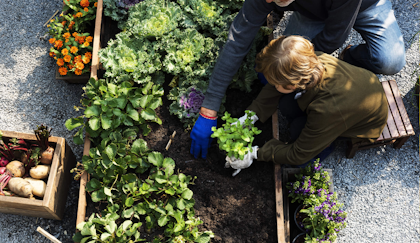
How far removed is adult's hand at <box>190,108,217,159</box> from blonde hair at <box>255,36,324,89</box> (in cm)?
64

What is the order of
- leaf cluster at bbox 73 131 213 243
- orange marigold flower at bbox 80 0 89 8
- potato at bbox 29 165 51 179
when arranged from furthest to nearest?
orange marigold flower at bbox 80 0 89 8, potato at bbox 29 165 51 179, leaf cluster at bbox 73 131 213 243

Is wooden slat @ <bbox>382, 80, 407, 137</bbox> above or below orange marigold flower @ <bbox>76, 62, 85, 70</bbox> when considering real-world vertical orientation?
below

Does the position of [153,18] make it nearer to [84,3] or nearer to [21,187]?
[84,3]

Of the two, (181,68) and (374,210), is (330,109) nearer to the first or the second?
(181,68)

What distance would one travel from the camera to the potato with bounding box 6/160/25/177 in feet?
7.62

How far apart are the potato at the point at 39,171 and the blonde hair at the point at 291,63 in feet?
5.79

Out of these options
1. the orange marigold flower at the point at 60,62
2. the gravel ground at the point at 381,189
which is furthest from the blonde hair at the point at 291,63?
the orange marigold flower at the point at 60,62

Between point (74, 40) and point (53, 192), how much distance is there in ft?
4.31

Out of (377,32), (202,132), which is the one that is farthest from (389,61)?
(202,132)

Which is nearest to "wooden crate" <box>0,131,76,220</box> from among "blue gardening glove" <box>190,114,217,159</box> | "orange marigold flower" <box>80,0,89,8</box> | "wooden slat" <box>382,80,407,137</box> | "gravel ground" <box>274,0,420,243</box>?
"blue gardening glove" <box>190,114,217,159</box>

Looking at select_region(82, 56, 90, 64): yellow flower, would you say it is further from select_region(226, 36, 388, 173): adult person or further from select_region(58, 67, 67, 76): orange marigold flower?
select_region(226, 36, 388, 173): adult person

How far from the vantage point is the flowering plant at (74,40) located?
2664 millimetres

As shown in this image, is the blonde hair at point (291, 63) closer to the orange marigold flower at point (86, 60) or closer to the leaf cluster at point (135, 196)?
the leaf cluster at point (135, 196)

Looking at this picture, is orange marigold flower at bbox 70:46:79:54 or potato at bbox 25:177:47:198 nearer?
potato at bbox 25:177:47:198
